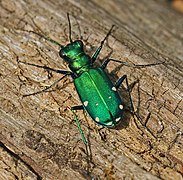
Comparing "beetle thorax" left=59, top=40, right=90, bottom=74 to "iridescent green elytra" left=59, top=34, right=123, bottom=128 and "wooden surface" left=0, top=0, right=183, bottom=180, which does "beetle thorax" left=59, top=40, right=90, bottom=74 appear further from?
"wooden surface" left=0, top=0, right=183, bottom=180

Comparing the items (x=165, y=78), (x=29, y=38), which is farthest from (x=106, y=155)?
(x=29, y=38)

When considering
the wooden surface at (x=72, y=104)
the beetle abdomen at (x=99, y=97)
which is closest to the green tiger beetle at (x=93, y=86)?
the beetle abdomen at (x=99, y=97)

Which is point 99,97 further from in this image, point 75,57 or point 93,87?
point 75,57

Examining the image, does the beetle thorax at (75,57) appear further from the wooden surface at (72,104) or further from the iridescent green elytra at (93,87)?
the wooden surface at (72,104)

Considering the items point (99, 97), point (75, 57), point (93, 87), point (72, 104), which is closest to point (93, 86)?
point (93, 87)

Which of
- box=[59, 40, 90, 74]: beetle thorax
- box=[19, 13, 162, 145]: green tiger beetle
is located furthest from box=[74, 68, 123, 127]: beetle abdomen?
box=[59, 40, 90, 74]: beetle thorax

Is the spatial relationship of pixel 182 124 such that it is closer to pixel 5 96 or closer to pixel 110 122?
pixel 110 122

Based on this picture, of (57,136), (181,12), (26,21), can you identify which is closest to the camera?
(57,136)
